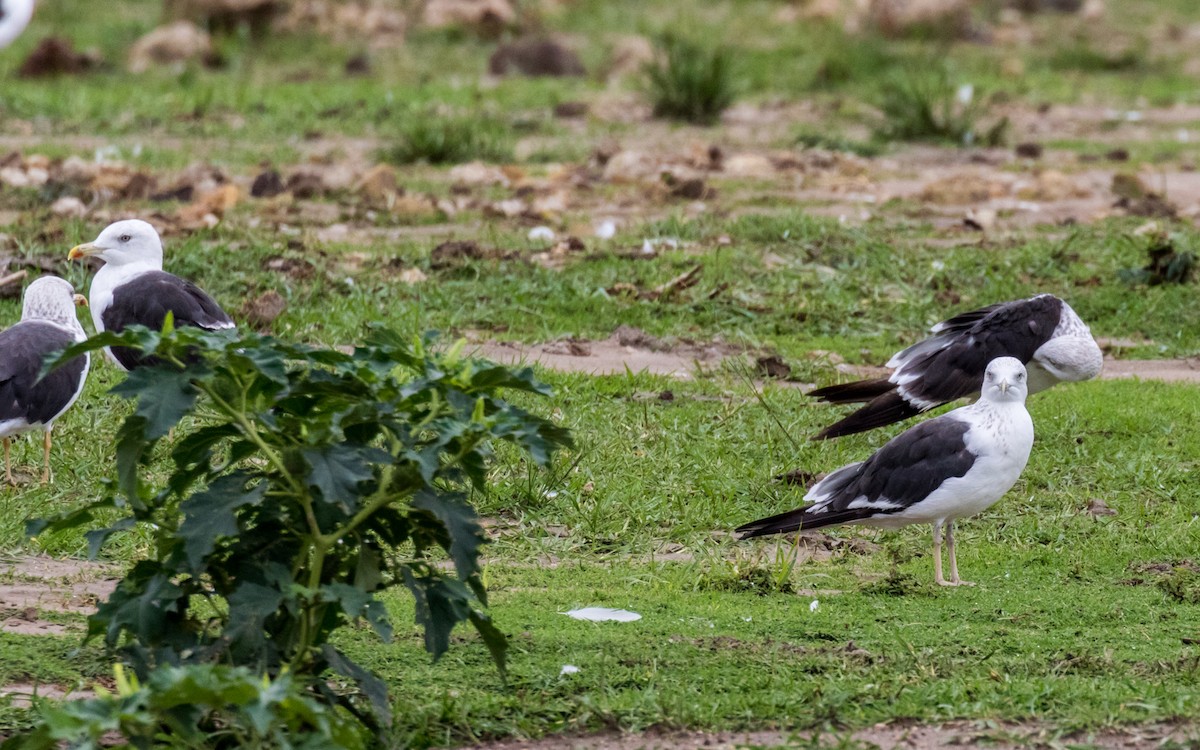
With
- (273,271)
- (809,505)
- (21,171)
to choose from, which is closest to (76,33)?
(21,171)

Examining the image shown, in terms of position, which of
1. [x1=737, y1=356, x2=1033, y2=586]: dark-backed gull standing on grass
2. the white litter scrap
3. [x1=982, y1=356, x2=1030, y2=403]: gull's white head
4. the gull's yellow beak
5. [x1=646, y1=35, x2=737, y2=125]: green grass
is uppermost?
[x1=982, y1=356, x2=1030, y2=403]: gull's white head

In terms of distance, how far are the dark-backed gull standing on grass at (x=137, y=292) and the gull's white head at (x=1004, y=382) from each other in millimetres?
2874

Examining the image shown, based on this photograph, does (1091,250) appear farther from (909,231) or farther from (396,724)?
(396,724)

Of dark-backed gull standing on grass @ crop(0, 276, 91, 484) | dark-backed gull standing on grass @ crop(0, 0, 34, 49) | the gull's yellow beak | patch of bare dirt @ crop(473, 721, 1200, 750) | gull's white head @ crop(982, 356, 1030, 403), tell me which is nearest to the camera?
patch of bare dirt @ crop(473, 721, 1200, 750)

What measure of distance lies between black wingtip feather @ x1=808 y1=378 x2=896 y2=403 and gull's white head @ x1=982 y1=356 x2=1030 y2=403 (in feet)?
3.00

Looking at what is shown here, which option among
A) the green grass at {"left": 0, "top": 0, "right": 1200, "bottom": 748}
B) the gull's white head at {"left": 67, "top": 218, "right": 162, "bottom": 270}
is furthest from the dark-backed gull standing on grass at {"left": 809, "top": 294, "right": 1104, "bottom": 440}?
the gull's white head at {"left": 67, "top": 218, "right": 162, "bottom": 270}

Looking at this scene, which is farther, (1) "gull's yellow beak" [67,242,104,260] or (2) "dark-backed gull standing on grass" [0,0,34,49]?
(2) "dark-backed gull standing on grass" [0,0,34,49]

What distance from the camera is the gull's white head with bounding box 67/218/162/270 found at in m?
7.16

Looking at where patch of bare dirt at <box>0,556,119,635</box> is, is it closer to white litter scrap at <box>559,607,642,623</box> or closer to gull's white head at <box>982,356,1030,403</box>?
white litter scrap at <box>559,607,642,623</box>

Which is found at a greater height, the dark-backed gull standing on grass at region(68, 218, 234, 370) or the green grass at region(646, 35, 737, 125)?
the dark-backed gull standing on grass at region(68, 218, 234, 370)

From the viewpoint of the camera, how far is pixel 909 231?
10.3 meters

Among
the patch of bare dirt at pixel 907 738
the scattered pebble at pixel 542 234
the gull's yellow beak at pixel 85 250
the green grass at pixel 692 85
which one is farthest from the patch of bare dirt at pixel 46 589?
the green grass at pixel 692 85

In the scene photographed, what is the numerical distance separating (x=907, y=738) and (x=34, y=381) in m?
3.31

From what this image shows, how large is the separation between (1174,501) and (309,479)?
3.99 metres
